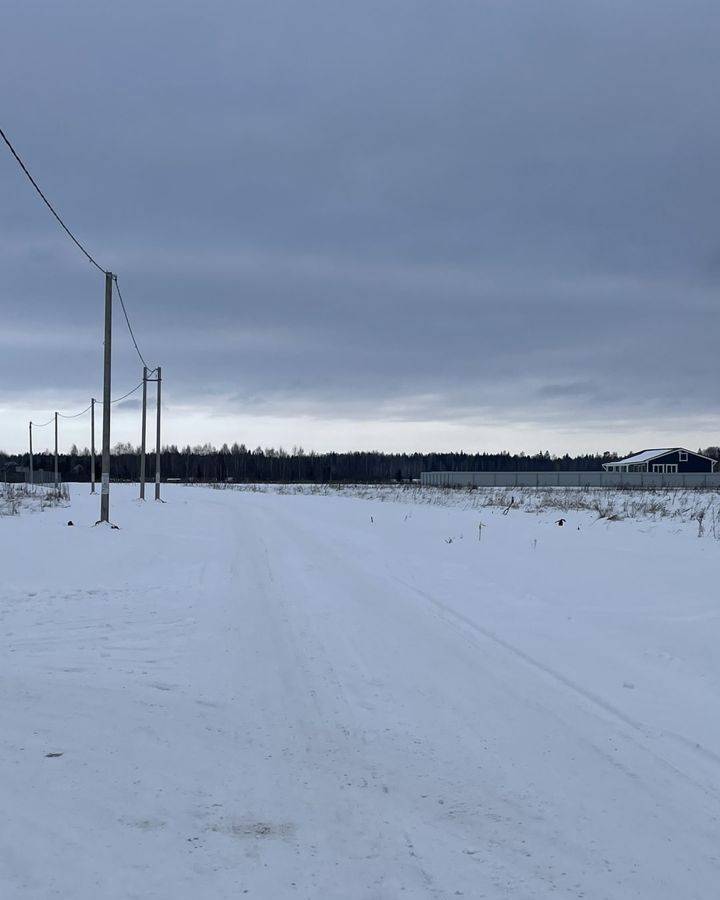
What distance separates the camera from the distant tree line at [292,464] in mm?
168375

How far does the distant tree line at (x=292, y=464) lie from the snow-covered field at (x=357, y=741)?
151845 millimetres

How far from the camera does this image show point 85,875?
336 centimetres

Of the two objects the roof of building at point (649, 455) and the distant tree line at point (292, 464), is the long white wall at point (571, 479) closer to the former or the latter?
the roof of building at point (649, 455)

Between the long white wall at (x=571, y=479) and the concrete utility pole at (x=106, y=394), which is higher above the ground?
the concrete utility pole at (x=106, y=394)

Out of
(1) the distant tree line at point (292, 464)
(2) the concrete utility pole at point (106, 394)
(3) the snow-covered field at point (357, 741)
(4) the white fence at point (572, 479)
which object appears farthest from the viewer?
(1) the distant tree line at point (292, 464)

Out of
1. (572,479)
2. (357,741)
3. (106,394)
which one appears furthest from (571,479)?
(357,741)

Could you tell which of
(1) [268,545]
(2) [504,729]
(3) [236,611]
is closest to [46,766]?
(2) [504,729]

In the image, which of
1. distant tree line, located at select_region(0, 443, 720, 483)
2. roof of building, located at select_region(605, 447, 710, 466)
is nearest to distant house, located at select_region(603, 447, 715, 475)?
roof of building, located at select_region(605, 447, 710, 466)

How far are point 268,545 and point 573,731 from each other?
12613 millimetres

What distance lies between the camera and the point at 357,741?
502 cm

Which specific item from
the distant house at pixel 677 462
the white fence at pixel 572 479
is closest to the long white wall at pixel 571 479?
the white fence at pixel 572 479

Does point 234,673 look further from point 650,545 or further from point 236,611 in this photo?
point 650,545

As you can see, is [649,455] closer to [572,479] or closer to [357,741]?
[572,479]

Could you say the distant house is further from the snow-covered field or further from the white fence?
the snow-covered field
